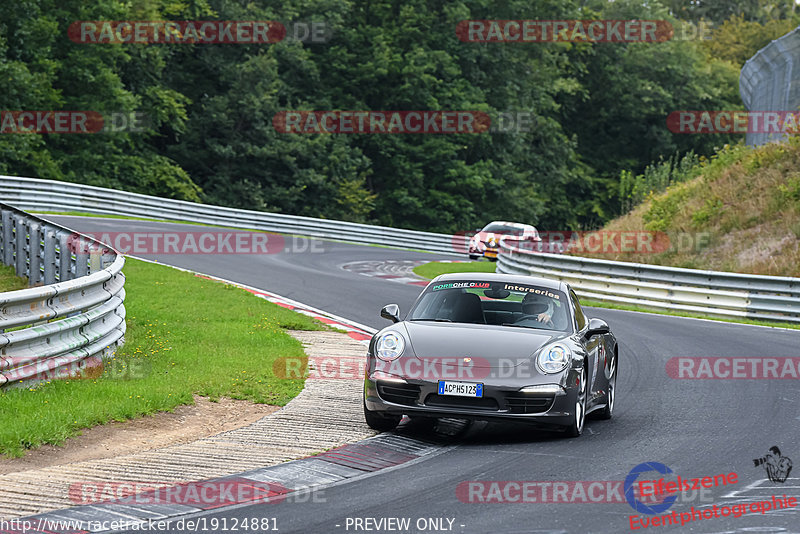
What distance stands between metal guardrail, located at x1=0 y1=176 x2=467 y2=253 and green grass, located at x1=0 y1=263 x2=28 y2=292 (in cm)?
1593

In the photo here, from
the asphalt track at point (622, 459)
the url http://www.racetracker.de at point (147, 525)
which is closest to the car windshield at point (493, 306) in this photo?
the asphalt track at point (622, 459)

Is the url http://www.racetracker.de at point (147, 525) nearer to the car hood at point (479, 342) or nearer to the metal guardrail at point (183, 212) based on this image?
the car hood at point (479, 342)

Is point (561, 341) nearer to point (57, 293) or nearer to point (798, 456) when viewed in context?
point (798, 456)

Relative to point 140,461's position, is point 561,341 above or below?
above

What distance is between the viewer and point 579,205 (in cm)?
6650

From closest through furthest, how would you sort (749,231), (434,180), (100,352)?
(100,352) → (749,231) → (434,180)

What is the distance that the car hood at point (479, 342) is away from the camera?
8.82 metres

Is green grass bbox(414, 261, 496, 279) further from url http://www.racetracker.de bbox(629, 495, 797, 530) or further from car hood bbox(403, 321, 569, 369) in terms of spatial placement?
url http://www.racetracker.de bbox(629, 495, 797, 530)

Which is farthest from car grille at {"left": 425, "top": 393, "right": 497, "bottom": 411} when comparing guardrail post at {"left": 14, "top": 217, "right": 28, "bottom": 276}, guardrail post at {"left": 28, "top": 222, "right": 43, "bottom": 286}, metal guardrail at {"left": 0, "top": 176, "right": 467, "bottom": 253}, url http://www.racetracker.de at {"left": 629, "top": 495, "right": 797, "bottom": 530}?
metal guardrail at {"left": 0, "top": 176, "right": 467, "bottom": 253}

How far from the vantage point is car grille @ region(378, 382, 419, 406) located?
8664mm

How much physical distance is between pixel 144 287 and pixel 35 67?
27831mm

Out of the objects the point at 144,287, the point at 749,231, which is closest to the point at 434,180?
the point at 749,231

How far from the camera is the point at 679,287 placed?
21766 mm

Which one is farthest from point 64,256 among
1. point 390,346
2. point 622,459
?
point 622,459
